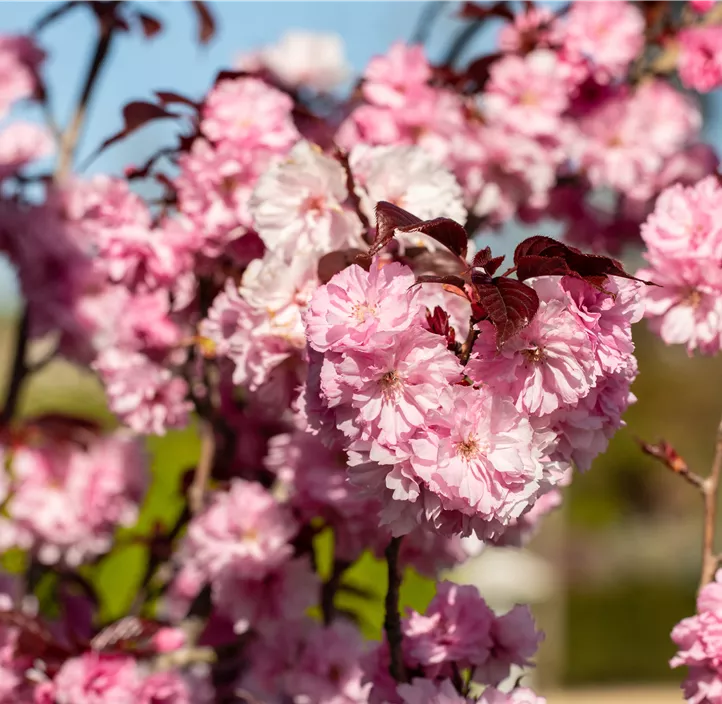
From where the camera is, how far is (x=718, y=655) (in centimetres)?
101

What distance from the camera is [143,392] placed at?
1449 millimetres

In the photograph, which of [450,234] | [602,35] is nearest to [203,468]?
[450,234]

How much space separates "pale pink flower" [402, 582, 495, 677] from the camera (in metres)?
1.08

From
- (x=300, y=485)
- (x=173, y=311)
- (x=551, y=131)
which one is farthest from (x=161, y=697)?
(x=551, y=131)

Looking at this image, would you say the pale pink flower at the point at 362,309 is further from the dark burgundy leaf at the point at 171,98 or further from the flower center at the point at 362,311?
the dark burgundy leaf at the point at 171,98

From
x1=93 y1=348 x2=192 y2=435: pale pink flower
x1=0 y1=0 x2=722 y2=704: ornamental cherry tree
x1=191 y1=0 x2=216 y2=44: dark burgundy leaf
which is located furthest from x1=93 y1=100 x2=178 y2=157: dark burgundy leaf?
x1=191 y1=0 x2=216 y2=44: dark burgundy leaf

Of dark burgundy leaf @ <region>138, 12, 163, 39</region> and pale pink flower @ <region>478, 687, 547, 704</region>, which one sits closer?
pale pink flower @ <region>478, 687, 547, 704</region>

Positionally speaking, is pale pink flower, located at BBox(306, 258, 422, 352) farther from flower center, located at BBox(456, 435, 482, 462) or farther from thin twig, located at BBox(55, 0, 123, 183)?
thin twig, located at BBox(55, 0, 123, 183)

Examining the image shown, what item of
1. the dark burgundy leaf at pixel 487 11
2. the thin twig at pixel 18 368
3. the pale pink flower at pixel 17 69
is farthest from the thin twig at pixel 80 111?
the dark burgundy leaf at pixel 487 11

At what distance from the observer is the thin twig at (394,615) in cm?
103

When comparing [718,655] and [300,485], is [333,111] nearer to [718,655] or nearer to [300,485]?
[300,485]

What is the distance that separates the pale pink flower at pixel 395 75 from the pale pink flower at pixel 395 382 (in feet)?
3.03

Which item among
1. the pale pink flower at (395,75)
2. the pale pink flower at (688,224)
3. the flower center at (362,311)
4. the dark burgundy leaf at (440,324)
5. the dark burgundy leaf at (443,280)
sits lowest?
the flower center at (362,311)

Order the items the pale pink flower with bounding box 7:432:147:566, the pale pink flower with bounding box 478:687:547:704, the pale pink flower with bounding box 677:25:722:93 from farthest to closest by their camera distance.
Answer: the pale pink flower with bounding box 7:432:147:566 → the pale pink flower with bounding box 677:25:722:93 → the pale pink flower with bounding box 478:687:547:704
